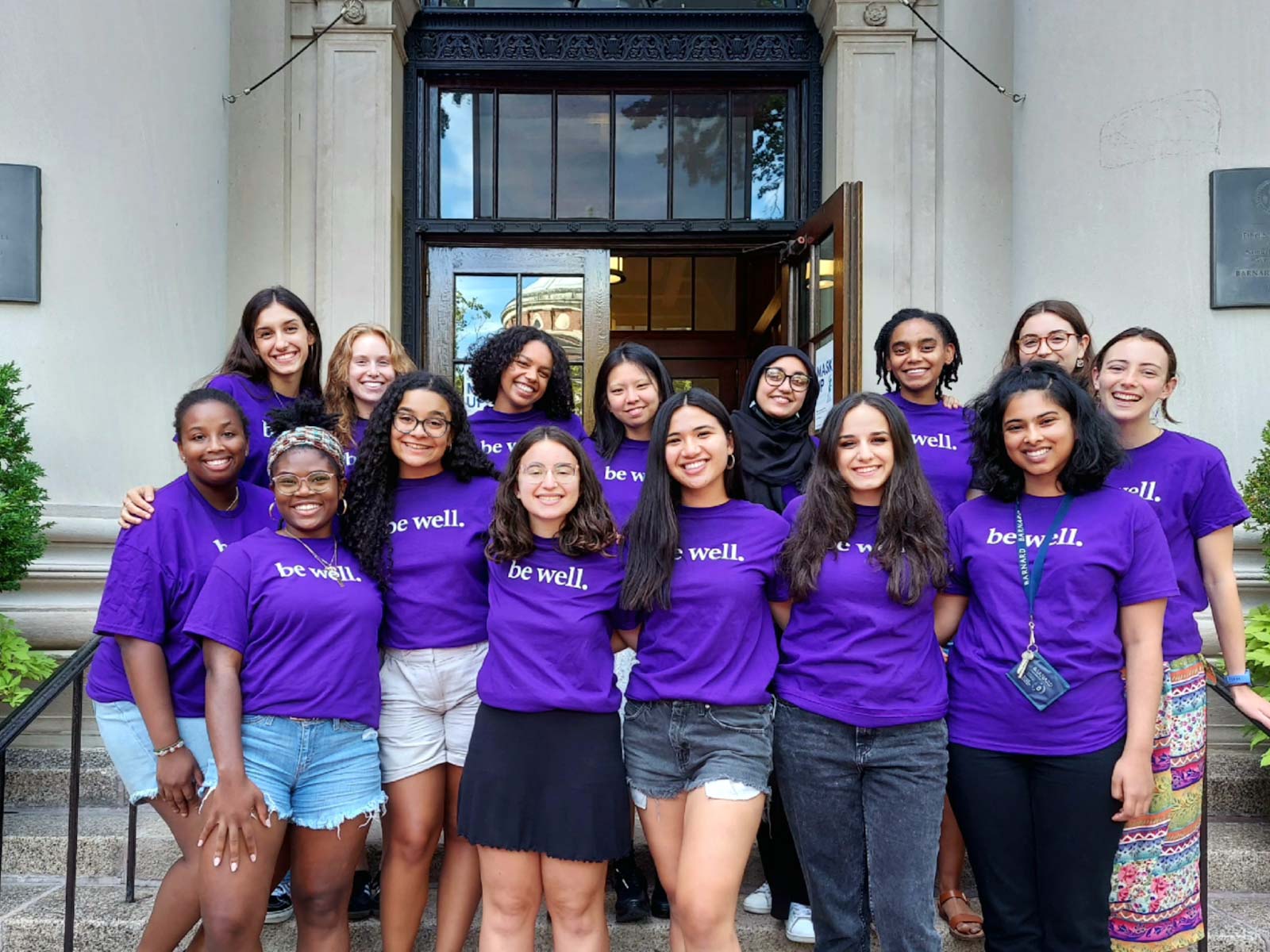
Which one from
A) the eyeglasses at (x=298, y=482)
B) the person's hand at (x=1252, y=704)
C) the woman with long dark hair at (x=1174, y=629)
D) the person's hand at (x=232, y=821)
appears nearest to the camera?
the person's hand at (x=232, y=821)

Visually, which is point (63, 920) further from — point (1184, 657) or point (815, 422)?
point (815, 422)

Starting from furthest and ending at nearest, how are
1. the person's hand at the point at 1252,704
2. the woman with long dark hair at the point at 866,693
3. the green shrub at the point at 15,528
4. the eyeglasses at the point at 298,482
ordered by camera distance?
the green shrub at the point at 15,528 < the person's hand at the point at 1252,704 < the eyeglasses at the point at 298,482 < the woman with long dark hair at the point at 866,693

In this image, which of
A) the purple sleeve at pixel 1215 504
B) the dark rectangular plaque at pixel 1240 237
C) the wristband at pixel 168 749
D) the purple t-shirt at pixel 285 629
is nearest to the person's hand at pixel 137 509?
the purple t-shirt at pixel 285 629

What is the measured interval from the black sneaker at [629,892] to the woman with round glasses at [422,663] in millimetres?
720

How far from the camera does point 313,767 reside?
117 inches

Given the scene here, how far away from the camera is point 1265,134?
17.2 ft

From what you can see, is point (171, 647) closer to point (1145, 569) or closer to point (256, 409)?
point (256, 409)

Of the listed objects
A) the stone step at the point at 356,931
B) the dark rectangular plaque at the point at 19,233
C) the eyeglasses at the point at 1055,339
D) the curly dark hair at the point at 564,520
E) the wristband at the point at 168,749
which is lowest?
the stone step at the point at 356,931

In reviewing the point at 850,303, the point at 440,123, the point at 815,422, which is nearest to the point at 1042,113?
the point at 850,303

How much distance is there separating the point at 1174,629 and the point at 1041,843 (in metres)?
0.84

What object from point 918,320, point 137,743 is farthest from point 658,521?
point 137,743

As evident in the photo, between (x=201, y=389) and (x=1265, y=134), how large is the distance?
17.1ft

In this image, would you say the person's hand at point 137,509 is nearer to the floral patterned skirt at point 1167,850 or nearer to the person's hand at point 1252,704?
the floral patterned skirt at point 1167,850

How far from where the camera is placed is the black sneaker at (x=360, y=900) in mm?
3781
